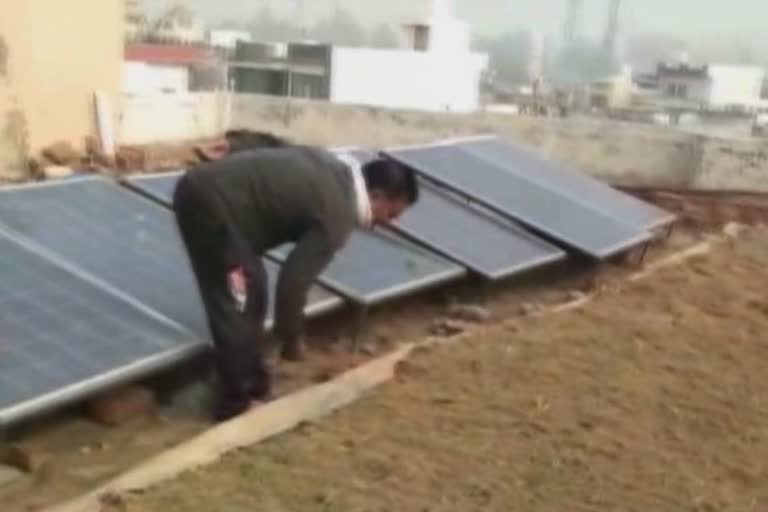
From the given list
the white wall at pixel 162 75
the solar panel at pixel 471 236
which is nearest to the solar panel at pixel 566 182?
the solar panel at pixel 471 236

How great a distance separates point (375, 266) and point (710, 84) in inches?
1764

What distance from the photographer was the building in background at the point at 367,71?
40.9 metres

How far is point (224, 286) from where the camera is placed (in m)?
6.08

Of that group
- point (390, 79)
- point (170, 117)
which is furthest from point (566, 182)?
point (390, 79)

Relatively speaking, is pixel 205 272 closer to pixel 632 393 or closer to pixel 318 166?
pixel 318 166

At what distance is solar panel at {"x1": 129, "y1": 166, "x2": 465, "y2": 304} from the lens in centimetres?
755

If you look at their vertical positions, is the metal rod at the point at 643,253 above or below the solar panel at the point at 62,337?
below

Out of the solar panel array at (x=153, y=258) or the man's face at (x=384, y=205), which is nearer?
the solar panel array at (x=153, y=258)

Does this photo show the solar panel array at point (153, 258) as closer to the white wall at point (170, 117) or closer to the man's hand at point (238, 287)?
the man's hand at point (238, 287)

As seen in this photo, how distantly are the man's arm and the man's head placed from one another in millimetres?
335

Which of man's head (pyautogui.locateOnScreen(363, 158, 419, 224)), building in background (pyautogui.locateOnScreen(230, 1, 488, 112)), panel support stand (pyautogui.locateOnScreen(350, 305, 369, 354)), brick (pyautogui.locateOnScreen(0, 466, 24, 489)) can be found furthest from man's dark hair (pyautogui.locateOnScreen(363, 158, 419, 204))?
building in background (pyautogui.locateOnScreen(230, 1, 488, 112))

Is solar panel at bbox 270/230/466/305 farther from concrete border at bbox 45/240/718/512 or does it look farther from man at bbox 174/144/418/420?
man at bbox 174/144/418/420

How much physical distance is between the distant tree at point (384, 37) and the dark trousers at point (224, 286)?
4306cm

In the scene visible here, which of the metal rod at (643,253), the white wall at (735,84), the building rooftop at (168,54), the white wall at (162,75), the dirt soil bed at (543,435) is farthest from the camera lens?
the white wall at (735,84)
